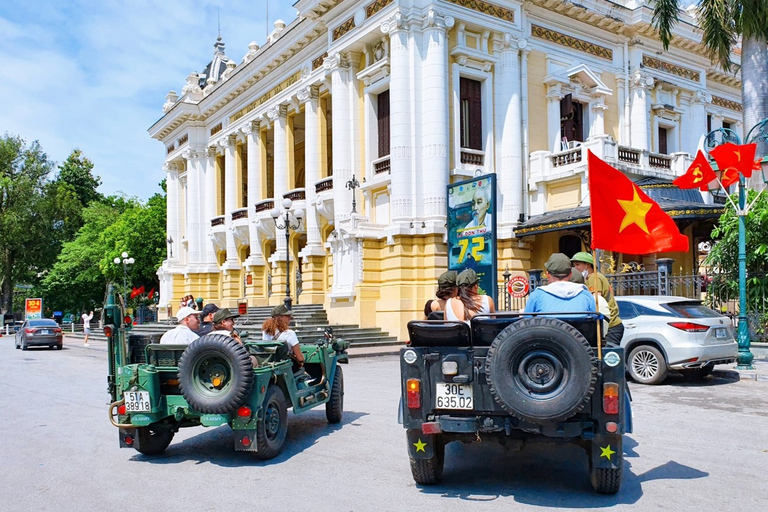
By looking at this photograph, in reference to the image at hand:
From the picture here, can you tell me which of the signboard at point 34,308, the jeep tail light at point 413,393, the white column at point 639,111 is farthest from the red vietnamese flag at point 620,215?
the signboard at point 34,308

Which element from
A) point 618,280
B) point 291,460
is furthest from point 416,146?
point 291,460

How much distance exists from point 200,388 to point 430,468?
2508 mm

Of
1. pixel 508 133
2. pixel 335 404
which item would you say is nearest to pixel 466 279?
pixel 335 404

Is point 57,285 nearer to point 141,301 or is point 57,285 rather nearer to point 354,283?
point 141,301

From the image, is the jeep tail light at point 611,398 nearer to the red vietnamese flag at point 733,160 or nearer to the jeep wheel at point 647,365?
→ the jeep wheel at point 647,365

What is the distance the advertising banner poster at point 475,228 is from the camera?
20234 mm

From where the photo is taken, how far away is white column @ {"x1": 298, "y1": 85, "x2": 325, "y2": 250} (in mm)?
28938

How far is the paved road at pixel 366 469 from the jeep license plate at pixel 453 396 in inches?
30.3

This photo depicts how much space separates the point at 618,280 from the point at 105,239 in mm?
41072

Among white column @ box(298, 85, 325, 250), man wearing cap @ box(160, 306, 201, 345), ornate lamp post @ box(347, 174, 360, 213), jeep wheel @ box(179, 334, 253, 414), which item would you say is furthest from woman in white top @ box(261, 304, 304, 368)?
white column @ box(298, 85, 325, 250)

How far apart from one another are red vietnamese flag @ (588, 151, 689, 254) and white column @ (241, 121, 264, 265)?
28.5 metres

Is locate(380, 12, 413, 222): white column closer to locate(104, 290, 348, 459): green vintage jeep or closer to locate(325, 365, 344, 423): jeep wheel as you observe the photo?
locate(325, 365, 344, 423): jeep wheel

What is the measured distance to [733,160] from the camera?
13.8 m

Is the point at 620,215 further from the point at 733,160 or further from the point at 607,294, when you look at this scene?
the point at 733,160
